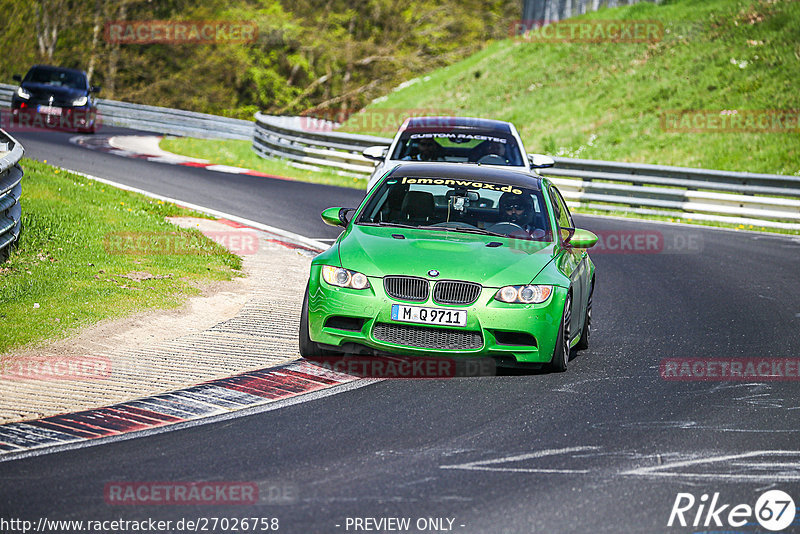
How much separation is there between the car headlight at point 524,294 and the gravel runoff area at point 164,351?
5.93ft

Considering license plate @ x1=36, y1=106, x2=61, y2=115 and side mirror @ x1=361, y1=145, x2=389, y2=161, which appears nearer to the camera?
side mirror @ x1=361, y1=145, x2=389, y2=161

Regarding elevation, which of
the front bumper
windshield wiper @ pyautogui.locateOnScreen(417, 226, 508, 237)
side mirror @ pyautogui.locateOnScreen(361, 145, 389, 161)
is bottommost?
the front bumper

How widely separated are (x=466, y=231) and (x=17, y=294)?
13.3 feet

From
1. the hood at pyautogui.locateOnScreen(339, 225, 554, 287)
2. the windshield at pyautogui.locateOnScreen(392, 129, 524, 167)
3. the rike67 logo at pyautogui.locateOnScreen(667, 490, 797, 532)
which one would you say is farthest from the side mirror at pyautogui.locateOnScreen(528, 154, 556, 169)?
the rike67 logo at pyautogui.locateOnScreen(667, 490, 797, 532)

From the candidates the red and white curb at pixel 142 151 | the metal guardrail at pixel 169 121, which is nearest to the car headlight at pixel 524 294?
the red and white curb at pixel 142 151

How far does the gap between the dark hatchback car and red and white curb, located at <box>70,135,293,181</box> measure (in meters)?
0.90

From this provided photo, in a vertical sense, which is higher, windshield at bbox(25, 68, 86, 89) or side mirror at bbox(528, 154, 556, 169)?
side mirror at bbox(528, 154, 556, 169)

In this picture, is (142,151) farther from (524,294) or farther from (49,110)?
(524,294)

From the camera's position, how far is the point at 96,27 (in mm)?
50750

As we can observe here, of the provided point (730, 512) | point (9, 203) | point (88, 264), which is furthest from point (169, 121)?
point (730, 512)

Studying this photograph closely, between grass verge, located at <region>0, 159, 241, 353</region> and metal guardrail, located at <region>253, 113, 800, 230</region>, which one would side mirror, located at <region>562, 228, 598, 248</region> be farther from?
metal guardrail, located at <region>253, 113, 800, 230</region>

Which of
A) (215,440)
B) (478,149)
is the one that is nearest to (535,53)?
(478,149)

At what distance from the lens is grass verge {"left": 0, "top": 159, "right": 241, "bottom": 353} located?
8867 mm

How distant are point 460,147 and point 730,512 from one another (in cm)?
909
